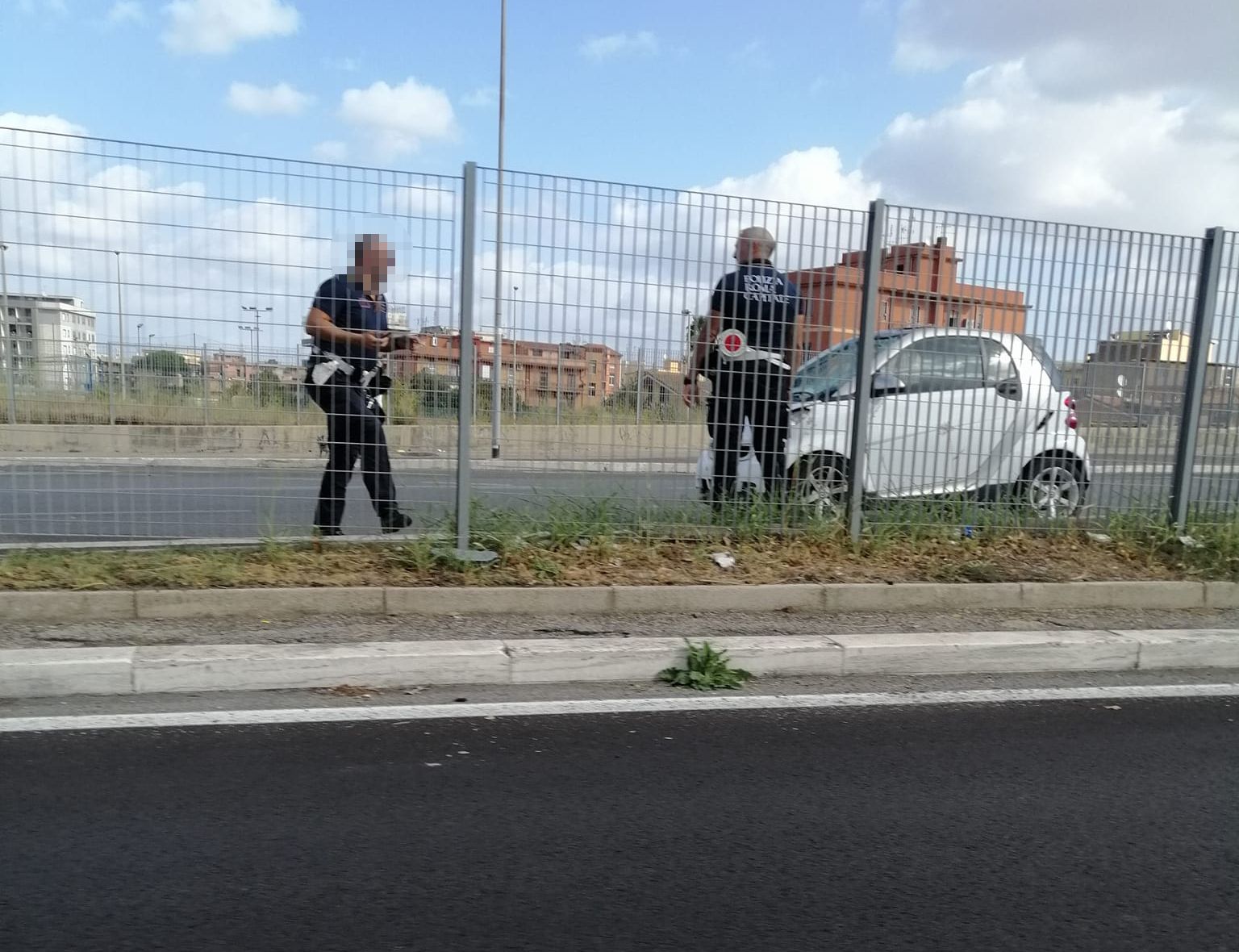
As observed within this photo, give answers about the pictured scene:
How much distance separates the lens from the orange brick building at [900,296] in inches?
230

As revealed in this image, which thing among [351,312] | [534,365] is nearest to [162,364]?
[351,312]

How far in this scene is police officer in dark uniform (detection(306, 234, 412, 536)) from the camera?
205 inches

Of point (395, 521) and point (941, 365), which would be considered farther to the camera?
point (941, 365)

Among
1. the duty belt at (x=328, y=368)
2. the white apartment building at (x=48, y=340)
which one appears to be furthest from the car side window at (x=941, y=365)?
the white apartment building at (x=48, y=340)

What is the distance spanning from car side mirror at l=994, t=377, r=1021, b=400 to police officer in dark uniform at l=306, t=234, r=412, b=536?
13.3 ft

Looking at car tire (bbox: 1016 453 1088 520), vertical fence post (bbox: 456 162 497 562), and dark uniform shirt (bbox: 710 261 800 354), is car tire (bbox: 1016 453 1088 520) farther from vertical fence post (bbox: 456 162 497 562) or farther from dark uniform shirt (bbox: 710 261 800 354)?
vertical fence post (bbox: 456 162 497 562)

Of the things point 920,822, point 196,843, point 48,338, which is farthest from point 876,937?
point 48,338

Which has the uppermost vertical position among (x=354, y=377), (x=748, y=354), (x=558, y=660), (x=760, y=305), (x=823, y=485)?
(x=760, y=305)

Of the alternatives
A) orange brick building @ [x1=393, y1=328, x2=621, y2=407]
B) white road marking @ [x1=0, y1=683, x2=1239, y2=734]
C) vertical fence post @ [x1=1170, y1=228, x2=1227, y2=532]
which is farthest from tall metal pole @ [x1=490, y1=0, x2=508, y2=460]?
vertical fence post @ [x1=1170, y1=228, x2=1227, y2=532]

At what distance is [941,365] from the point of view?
20.4 ft

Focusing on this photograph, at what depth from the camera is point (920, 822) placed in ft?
9.93

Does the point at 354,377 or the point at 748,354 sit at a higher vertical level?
the point at 748,354

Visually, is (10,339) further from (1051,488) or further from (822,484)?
(1051,488)

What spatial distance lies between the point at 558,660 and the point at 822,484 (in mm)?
2603
